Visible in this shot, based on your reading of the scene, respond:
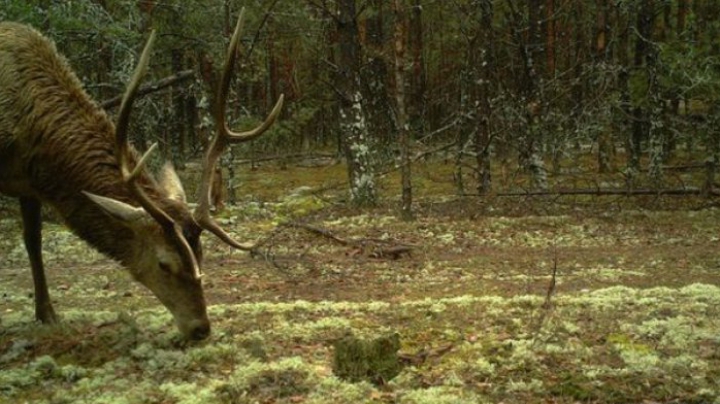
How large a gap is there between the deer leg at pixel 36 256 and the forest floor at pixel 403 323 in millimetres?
188

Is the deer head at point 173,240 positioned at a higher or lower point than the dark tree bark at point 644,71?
lower

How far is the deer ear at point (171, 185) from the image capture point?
6457 mm

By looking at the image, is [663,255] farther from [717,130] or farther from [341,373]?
[341,373]

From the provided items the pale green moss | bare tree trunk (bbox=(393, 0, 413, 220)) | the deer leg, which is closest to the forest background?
bare tree trunk (bbox=(393, 0, 413, 220))

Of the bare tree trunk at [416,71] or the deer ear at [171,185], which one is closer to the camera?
the deer ear at [171,185]

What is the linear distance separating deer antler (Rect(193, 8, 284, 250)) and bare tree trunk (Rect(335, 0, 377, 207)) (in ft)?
37.0

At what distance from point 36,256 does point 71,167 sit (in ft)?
4.56

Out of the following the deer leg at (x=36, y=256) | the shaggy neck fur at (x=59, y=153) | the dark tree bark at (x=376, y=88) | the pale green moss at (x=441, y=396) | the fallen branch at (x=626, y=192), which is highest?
the dark tree bark at (x=376, y=88)

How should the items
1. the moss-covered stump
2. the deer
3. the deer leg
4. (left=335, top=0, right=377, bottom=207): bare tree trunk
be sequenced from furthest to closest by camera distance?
1. (left=335, top=0, right=377, bottom=207): bare tree trunk
2. the deer leg
3. the deer
4. the moss-covered stump

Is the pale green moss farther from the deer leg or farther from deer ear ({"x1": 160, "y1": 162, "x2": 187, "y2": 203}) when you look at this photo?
the deer leg

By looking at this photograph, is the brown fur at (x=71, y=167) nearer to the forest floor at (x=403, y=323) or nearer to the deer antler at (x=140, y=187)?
the deer antler at (x=140, y=187)

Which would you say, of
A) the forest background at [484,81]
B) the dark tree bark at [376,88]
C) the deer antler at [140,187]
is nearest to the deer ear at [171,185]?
the deer antler at [140,187]

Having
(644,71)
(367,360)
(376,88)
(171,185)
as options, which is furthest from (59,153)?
(376,88)

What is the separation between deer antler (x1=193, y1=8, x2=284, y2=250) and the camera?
20.1ft
